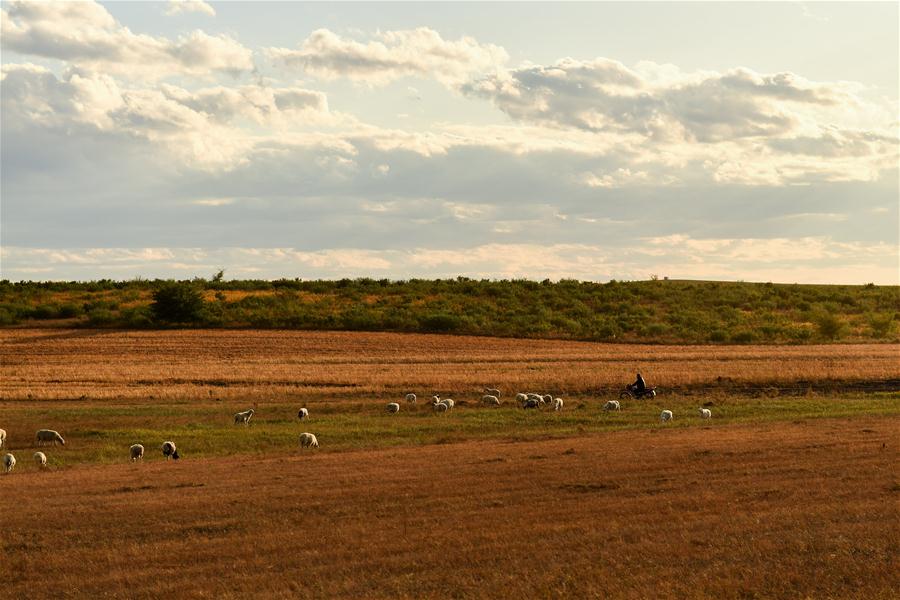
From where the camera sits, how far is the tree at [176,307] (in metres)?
83.8

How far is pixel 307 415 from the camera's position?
37531 millimetres

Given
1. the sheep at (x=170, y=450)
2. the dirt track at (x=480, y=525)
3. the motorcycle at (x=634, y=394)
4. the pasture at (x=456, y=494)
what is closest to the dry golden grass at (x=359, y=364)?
the pasture at (x=456, y=494)

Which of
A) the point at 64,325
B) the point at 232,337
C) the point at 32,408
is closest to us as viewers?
the point at 32,408

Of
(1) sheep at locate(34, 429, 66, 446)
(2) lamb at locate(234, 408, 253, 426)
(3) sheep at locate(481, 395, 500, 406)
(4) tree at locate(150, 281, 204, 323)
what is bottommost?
(1) sheep at locate(34, 429, 66, 446)

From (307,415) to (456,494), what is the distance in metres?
18.8

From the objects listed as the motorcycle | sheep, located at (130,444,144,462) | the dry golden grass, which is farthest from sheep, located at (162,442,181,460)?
the motorcycle

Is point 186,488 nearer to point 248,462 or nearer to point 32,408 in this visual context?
point 248,462

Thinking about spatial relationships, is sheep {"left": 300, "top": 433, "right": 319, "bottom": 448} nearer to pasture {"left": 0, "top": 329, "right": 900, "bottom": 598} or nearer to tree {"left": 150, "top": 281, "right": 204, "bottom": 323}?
pasture {"left": 0, "top": 329, "right": 900, "bottom": 598}

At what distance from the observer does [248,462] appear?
26.4m

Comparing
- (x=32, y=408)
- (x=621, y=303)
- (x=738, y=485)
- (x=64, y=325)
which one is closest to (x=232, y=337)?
(x=64, y=325)

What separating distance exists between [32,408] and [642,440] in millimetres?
26184

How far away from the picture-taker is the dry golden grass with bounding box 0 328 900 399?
157 ft

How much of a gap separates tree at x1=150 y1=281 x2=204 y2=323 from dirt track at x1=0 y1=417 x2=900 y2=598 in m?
59.6

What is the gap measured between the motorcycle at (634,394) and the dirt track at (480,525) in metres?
16.8
